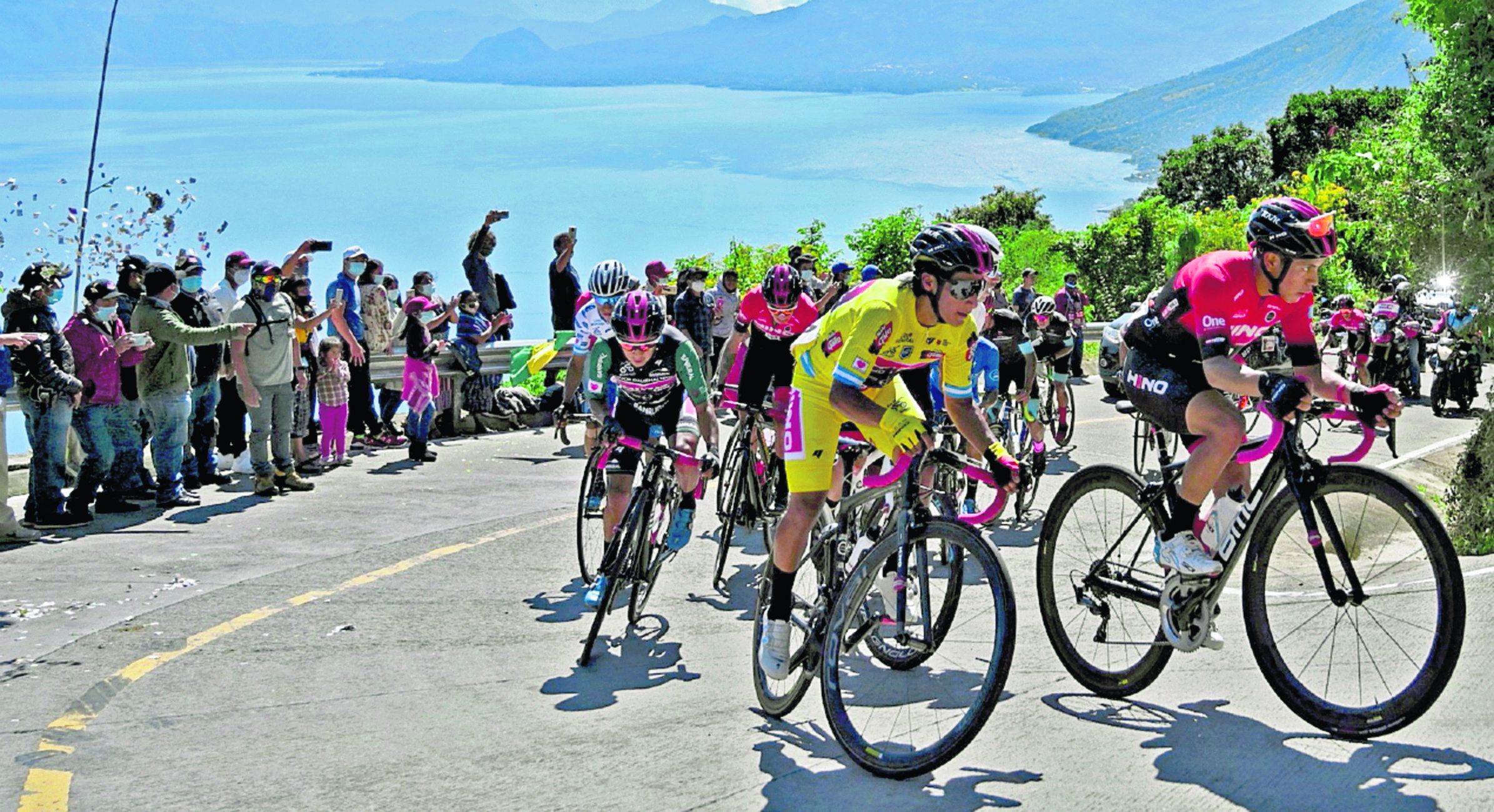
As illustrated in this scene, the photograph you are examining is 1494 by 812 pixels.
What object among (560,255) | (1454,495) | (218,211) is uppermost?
(218,211)

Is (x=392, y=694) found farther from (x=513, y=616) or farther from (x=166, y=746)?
(x=513, y=616)

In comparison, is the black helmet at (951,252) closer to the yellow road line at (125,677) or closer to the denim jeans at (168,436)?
the yellow road line at (125,677)

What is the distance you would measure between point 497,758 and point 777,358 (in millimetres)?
4913

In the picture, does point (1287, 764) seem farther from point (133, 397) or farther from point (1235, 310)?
point (133, 397)

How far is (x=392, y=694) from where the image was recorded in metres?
7.40

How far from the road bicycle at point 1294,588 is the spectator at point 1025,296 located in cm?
1023

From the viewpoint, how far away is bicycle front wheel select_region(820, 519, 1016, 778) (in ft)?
17.4

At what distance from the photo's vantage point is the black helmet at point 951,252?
610 centimetres

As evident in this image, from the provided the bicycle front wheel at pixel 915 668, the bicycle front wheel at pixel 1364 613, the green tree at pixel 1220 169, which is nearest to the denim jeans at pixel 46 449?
the bicycle front wheel at pixel 915 668

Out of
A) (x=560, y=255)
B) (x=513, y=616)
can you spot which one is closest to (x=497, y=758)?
(x=513, y=616)

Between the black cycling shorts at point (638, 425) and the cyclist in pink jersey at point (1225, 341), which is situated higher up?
the cyclist in pink jersey at point (1225, 341)

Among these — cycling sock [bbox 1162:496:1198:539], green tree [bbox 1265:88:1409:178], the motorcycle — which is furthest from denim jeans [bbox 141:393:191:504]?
green tree [bbox 1265:88:1409:178]

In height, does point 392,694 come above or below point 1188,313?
below

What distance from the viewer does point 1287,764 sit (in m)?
5.27
